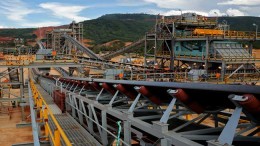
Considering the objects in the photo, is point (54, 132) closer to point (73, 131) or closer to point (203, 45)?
point (73, 131)

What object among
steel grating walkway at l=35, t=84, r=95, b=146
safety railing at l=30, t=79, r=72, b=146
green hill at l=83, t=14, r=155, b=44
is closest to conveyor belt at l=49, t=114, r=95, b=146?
steel grating walkway at l=35, t=84, r=95, b=146

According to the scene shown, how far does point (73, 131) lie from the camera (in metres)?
10.6

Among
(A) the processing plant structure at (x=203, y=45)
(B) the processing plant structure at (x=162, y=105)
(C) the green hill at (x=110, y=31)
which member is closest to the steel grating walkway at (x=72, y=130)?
(B) the processing plant structure at (x=162, y=105)

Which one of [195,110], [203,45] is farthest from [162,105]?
[203,45]

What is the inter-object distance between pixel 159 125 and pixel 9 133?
12.9 metres

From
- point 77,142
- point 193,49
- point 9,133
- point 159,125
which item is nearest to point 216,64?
point 193,49

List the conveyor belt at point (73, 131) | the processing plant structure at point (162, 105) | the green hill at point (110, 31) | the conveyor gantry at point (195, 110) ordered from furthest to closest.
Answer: the green hill at point (110, 31) < the conveyor belt at point (73, 131) < the processing plant structure at point (162, 105) < the conveyor gantry at point (195, 110)

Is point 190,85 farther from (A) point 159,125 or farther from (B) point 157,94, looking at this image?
(B) point 157,94

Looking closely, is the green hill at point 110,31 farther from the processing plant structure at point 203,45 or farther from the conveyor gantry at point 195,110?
the conveyor gantry at point 195,110

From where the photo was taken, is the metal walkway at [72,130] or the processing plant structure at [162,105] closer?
the processing plant structure at [162,105]

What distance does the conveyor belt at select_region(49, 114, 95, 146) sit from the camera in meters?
9.23

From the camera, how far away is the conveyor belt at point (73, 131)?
30.3ft

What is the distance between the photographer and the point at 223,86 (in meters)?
4.92

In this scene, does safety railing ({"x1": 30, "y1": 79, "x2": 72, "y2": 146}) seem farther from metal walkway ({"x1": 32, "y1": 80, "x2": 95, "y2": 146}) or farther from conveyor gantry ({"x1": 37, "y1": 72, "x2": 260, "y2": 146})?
conveyor gantry ({"x1": 37, "y1": 72, "x2": 260, "y2": 146})
